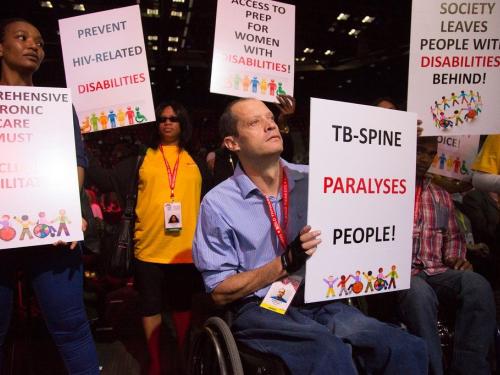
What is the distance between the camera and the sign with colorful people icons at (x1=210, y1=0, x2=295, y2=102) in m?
2.67

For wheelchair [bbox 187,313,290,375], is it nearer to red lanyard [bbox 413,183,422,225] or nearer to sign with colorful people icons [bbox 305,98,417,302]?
sign with colorful people icons [bbox 305,98,417,302]

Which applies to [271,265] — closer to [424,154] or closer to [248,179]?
[248,179]

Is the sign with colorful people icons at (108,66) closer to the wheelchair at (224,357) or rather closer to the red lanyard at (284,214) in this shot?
the red lanyard at (284,214)

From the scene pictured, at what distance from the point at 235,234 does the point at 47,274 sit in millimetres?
780

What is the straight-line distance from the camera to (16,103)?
1.71 meters

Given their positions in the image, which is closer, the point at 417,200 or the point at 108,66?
the point at 417,200

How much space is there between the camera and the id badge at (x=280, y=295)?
1693 millimetres

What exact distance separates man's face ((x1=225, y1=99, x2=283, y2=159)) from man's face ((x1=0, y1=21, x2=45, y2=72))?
896 mm

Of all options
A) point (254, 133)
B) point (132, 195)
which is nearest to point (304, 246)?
point (254, 133)

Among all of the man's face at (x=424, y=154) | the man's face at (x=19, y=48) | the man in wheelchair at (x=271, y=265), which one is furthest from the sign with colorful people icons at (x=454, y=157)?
the man's face at (x=19, y=48)

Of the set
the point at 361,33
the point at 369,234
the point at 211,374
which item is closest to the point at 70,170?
the point at 211,374

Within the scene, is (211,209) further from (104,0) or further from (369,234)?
(104,0)

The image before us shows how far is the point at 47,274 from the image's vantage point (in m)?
1.79

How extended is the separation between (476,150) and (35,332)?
3.47 m
